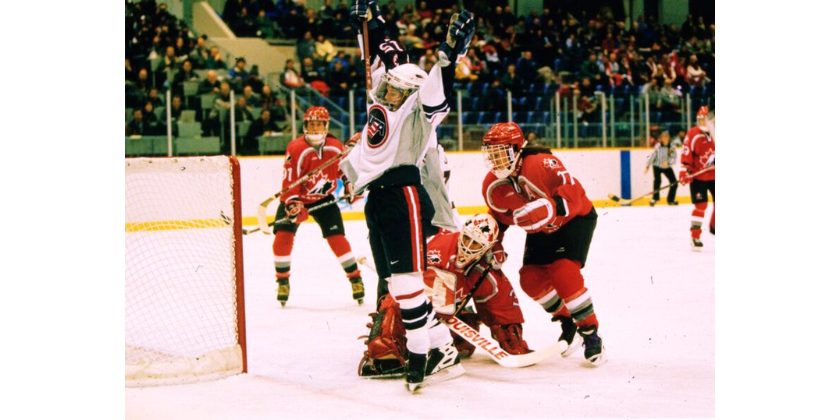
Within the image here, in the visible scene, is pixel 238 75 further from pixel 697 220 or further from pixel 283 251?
pixel 697 220

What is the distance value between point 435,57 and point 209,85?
2371 millimetres

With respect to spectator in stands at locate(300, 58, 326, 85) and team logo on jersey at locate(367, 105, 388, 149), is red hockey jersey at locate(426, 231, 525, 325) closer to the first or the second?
team logo on jersey at locate(367, 105, 388, 149)

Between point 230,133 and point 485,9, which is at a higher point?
point 485,9

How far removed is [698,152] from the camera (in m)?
7.07

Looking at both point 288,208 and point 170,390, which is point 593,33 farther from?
point 170,390

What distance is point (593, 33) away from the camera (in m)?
10.8

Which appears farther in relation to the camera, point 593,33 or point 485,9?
point 593,33

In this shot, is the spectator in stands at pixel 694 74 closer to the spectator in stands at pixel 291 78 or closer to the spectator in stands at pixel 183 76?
the spectator in stands at pixel 291 78

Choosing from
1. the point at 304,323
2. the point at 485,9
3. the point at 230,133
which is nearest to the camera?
the point at 304,323

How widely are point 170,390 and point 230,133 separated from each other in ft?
16.8

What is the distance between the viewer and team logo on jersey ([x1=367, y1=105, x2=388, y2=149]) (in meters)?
2.92

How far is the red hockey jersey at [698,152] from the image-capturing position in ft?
23.0

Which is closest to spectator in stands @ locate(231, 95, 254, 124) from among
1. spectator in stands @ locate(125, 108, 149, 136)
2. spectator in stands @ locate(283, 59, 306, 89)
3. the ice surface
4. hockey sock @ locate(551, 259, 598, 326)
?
spectator in stands @ locate(283, 59, 306, 89)
